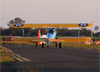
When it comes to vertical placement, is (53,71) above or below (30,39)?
below

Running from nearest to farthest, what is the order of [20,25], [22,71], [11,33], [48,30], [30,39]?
[22,71] → [48,30] → [30,39] → [20,25] → [11,33]

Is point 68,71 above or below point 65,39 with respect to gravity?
below

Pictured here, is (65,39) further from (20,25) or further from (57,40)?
(20,25)

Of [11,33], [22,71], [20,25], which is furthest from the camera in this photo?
[11,33]

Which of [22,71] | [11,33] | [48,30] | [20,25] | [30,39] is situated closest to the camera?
[22,71]

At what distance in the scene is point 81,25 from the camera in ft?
90.7

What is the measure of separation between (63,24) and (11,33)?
42.1m

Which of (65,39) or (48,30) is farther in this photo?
(65,39)

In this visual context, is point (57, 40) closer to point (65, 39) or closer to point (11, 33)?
point (65, 39)

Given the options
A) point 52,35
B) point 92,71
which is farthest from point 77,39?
point 92,71

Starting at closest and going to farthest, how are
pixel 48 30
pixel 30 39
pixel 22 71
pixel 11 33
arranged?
pixel 22 71 < pixel 48 30 < pixel 30 39 < pixel 11 33

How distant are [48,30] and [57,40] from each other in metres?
1.53

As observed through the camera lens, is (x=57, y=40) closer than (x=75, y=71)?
No

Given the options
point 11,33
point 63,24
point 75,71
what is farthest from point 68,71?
point 11,33
